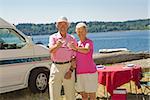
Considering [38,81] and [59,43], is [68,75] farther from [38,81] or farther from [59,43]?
[38,81]

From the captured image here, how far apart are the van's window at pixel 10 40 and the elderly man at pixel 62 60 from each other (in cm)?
267

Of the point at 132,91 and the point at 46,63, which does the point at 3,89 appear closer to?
the point at 46,63

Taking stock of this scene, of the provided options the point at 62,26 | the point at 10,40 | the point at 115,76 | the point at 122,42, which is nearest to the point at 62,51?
the point at 62,26

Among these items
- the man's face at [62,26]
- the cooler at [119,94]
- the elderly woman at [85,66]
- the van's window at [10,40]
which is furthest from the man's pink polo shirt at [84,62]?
the van's window at [10,40]

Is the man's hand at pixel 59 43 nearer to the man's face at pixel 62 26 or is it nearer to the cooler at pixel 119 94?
the man's face at pixel 62 26

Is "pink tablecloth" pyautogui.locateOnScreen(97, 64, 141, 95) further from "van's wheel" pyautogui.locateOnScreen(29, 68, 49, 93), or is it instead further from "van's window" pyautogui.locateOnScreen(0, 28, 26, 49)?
"van's window" pyautogui.locateOnScreen(0, 28, 26, 49)

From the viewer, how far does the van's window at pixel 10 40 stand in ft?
24.2

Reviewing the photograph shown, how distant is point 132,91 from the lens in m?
7.57

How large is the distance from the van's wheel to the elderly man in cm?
272

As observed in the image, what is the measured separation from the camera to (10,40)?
7535mm

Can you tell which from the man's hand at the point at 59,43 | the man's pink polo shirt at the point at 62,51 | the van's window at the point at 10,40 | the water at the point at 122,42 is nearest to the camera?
the man's hand at the point at 59,43

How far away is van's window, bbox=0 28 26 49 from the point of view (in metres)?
7.36

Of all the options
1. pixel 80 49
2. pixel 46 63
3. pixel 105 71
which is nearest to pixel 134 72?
pixel 105 71

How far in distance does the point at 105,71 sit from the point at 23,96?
2.41 metres
